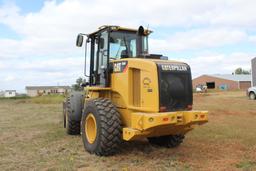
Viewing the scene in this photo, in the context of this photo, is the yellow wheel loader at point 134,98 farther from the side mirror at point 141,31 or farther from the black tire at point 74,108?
the black tire at point 74,108

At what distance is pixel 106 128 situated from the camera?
7438 mm

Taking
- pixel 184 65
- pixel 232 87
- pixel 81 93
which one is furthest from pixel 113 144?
pixel 232 87

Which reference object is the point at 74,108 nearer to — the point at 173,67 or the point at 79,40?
the point at 79,40

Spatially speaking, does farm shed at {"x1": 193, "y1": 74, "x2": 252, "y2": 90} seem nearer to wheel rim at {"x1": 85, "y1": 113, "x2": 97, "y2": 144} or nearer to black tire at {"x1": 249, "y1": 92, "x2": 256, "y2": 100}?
black tire at {"x1": 249, "y1": 92, "x2": 256, "y2": 100}

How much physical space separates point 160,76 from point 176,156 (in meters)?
1.80

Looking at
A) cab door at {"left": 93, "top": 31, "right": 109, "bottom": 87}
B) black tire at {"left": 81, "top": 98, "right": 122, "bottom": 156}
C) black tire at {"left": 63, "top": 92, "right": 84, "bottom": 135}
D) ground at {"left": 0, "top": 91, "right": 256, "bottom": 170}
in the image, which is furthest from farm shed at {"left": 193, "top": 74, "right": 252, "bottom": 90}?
black tire at {"left": 81, "top": 98, "right": 122, "bottom": 156}

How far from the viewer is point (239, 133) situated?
10.8 metres

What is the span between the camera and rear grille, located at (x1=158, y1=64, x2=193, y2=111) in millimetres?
7266

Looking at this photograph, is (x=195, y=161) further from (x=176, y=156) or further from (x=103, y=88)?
(x=103, y=88)

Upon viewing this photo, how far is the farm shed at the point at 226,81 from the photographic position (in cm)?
7875

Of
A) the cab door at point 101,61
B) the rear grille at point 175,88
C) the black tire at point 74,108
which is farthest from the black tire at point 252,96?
the rear grille at point 175,88

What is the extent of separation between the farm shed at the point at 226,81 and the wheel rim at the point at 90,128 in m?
72.0

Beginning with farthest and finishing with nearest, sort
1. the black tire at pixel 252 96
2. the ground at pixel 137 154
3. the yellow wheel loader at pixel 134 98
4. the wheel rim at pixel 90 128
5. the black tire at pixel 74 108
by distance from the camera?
the black tire at pixel 252 96 < the black tire at pixel 74 108 < the wheel rim at pixel 90 128 < the yellow wheel loader at pixel 134 98 < the ground at pixel 137 154

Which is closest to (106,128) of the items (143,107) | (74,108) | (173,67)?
(143,107)
